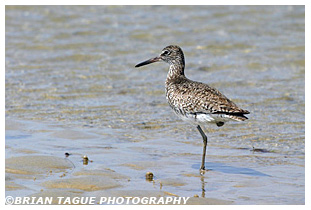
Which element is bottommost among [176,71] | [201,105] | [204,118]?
[204,118]

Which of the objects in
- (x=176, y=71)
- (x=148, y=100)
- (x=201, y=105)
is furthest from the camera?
(x=148, y=100)

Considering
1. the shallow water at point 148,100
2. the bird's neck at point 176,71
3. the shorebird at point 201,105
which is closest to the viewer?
the shallow water at point 148,100

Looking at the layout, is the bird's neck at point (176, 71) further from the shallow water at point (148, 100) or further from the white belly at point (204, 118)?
the white belly at point (204, 118)

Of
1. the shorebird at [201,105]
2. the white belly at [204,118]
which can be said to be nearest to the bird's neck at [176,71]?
the shorebird at [201,105]

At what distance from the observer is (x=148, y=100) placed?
33.0ft

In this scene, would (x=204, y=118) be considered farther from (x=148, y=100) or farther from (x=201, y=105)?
(x=148, y=100)

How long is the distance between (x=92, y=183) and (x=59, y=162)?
2.72 ft

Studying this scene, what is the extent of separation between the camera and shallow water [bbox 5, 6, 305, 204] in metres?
6.54

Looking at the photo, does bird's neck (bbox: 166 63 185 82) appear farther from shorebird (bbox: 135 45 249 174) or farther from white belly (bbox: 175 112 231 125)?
white belly (bbox: 175 112 231 125)

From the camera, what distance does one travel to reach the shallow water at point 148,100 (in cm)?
654

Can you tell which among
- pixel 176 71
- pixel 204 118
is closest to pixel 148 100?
pixel 176 71

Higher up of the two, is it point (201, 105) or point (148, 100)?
point (201, 105)

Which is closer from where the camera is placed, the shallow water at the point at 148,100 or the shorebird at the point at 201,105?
the shallow water at the point at 148,100
